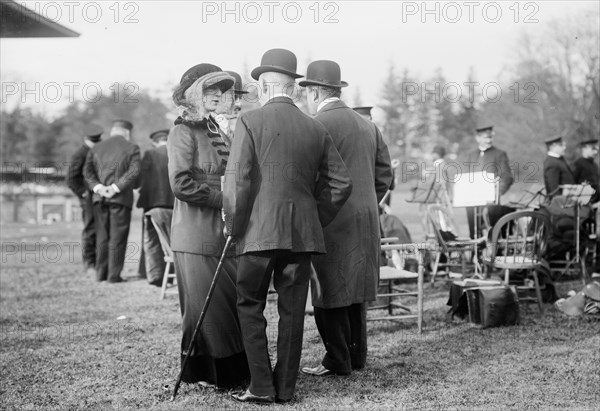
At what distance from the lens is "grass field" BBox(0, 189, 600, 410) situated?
420cm

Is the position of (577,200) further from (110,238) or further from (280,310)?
(110,238)

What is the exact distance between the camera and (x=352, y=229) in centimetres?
476

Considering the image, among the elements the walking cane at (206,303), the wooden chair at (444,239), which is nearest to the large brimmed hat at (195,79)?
the walking cane at (206,303)

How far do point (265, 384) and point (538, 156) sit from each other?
1242 inches

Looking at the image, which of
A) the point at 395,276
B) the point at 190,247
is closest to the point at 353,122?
the point at 190,247

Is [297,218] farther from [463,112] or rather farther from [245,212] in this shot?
[463,112]

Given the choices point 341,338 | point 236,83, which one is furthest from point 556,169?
point 236,83

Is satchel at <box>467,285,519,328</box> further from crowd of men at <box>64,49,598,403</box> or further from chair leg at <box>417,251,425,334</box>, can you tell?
crowd of men at <box>64,49,598,403</box>

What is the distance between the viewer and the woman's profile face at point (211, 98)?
172 inches

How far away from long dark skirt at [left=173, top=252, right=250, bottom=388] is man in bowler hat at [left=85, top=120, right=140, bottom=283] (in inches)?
225

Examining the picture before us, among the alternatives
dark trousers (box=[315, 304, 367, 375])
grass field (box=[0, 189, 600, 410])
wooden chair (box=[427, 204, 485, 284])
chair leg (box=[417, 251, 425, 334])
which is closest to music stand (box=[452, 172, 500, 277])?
wooden chair (box=[427, 204, 485, 284])

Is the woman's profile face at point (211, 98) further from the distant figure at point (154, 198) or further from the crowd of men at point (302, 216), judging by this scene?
the distant figure at point (154, 198)

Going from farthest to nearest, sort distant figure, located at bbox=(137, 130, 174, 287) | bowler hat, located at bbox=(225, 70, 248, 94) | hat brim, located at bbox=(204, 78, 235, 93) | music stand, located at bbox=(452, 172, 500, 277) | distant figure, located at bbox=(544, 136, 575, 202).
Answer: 1. distant figure, located at bbox=(544, 136, 575, 202)
2. distant figure, located at bbox=(137, 130, 174, 287)
3. music stand, located at bbox=(452, 172, 500, 277)
4. bowler hat, located at bbox=(225, 70, 248, 94)
5. hat brim, located at bbox=(204, 78, 235, 93)

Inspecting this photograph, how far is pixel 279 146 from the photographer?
4023 mm
